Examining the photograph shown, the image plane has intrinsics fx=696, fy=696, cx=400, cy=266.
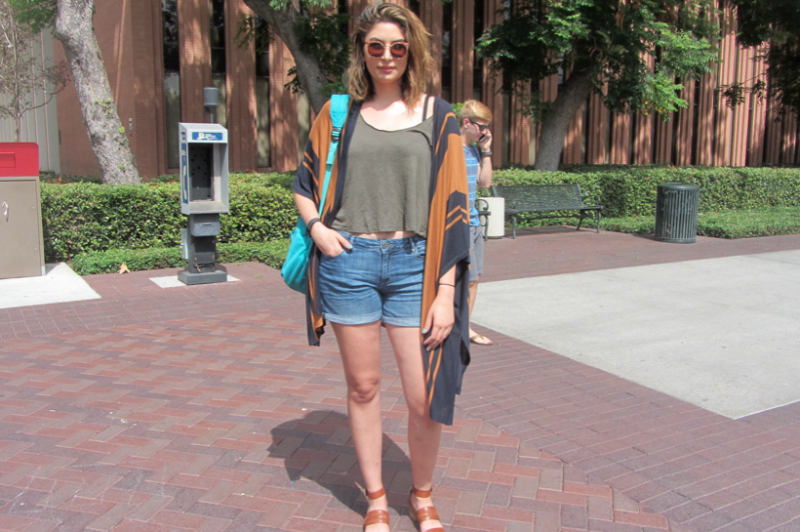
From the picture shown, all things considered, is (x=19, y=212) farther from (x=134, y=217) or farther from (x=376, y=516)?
(x=376, y=516)

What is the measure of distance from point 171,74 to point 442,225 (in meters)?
17.4

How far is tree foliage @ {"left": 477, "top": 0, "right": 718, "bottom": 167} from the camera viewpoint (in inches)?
529

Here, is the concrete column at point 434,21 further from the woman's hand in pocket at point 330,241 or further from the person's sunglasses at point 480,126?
the woman's hand in pocket at point 330,241

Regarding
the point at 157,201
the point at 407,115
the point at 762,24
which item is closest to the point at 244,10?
the point at 157,201

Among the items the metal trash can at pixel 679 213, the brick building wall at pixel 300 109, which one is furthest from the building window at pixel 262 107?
the metal trash can at pixel 679 213

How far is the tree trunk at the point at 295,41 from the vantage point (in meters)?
13.2

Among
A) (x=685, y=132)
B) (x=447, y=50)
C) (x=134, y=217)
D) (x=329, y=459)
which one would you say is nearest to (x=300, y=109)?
(x=447, y=50)

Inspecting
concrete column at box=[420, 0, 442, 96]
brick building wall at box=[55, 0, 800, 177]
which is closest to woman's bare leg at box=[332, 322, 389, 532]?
brick building wall at box=[55, 0, 800, 177]

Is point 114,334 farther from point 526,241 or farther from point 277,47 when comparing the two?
point 277,47

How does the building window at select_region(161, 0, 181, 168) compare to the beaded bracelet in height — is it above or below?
above

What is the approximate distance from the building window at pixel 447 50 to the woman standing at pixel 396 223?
63.3 ft

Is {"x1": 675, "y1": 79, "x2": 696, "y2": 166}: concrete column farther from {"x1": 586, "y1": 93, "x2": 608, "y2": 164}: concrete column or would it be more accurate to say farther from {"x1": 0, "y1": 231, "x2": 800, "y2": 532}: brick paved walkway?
{"x1": 0, "y1": 231, "x2": 800, "y2": 532}: brick paved walkway

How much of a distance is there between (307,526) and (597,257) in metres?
7.44

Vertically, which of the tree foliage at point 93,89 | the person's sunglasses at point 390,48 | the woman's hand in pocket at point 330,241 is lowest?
the woman's hand in pocket at point 330,241
